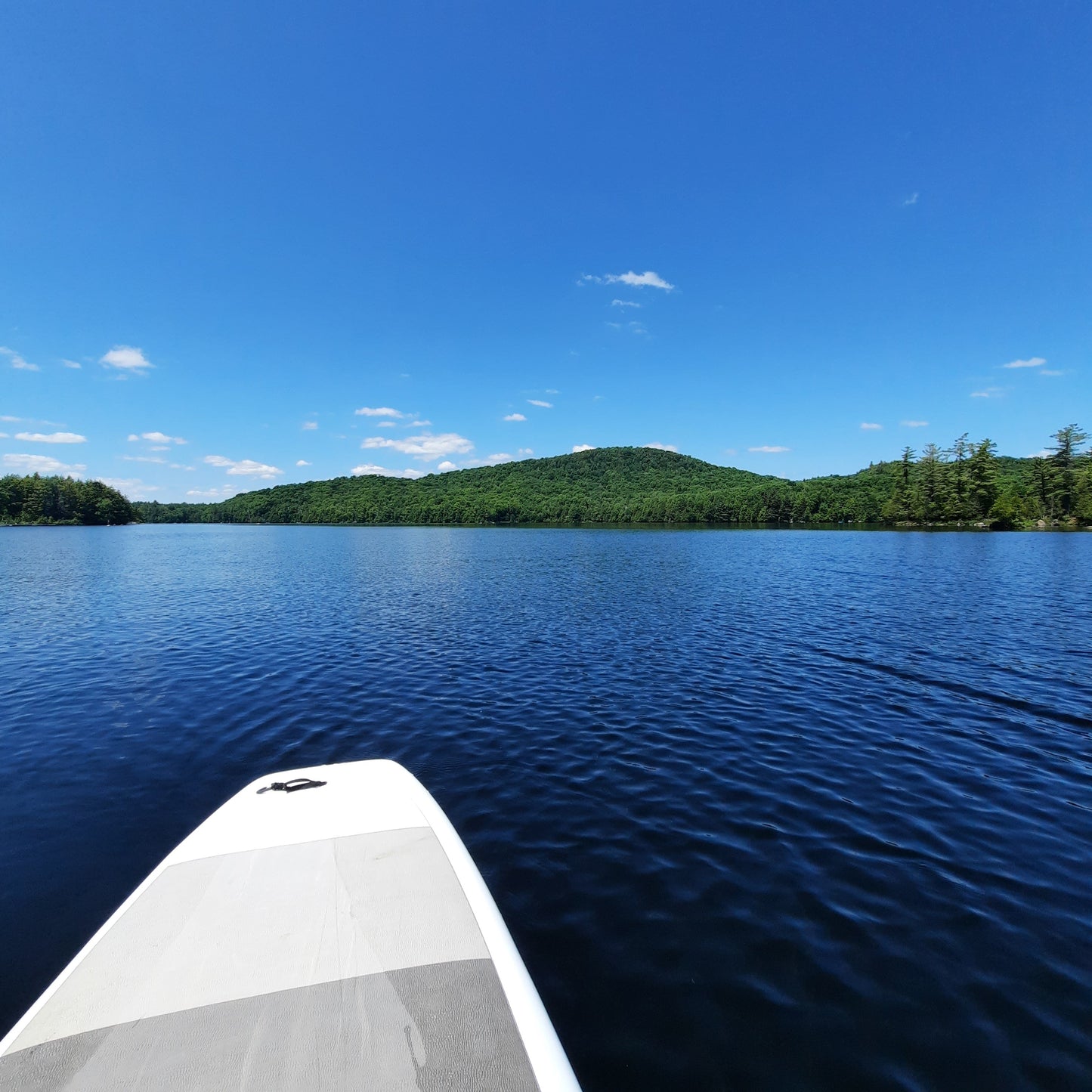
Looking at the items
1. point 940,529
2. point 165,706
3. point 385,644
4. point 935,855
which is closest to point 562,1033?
point 935,855

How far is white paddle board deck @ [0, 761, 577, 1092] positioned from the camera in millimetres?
3445

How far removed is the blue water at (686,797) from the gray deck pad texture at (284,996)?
74.8 inches

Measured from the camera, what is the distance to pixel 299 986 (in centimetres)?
418

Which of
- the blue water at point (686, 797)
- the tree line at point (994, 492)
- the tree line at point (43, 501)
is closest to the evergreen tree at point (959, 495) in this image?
the tree line at point (994, 492)

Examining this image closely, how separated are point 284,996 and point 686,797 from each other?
768 centimetres

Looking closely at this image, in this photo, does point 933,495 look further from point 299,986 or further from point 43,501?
point 43,501

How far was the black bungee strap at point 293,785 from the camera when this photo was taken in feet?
25.8

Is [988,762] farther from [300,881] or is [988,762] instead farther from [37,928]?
[37,928]

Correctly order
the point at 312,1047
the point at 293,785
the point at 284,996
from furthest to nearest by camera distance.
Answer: the point at 293,785 → the point at 284,996 → the point at 312,1047

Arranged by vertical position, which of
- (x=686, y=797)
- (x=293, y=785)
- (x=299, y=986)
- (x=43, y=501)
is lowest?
(x=686, y=797)

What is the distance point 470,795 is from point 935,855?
7639 mm

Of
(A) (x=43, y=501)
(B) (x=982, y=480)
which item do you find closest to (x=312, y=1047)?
(B) (x=982, y=480)

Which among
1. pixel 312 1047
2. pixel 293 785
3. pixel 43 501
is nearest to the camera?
pixel 312 1047

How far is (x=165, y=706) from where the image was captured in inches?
599
